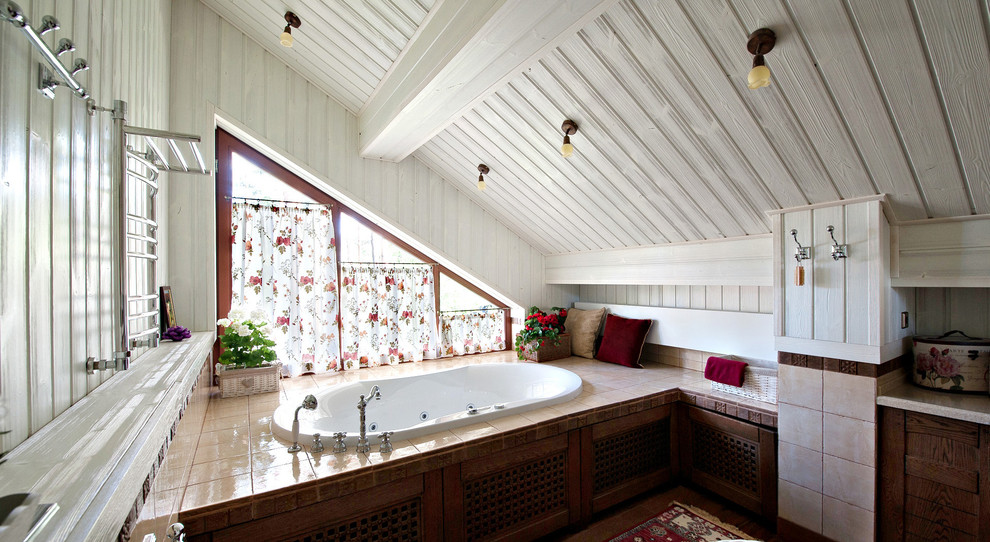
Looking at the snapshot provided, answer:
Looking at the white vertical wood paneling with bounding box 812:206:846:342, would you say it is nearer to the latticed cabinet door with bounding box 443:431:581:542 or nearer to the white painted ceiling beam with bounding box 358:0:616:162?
the latticed cabinet door with bounding box 443:431:581:542

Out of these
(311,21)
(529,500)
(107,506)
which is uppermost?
(311,21)

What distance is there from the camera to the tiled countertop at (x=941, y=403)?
1.70 m

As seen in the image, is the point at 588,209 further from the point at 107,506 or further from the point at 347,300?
the point at 107,506

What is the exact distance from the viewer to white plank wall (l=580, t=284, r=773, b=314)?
2820 mm

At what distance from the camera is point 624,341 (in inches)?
134

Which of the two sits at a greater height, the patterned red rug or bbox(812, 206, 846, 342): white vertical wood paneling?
bbox(812, 206, 846, 342): white vertical wood paneling

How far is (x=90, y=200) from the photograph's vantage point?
1.04 m

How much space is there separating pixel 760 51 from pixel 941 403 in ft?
5.52

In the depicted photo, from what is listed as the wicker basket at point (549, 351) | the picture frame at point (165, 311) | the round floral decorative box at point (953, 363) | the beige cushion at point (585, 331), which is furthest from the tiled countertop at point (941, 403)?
the picture frame at point (165, 311)

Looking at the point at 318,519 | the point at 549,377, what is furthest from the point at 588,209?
the point at 318,519

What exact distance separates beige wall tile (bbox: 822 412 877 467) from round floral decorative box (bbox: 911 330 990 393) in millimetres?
397

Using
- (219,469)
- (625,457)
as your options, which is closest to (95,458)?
(219,469)

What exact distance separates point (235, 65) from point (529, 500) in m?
3.12

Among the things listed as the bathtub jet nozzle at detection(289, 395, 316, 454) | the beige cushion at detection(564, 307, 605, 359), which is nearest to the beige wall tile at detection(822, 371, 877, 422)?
the beige cushion at detection(564, 307, 605, 359)
